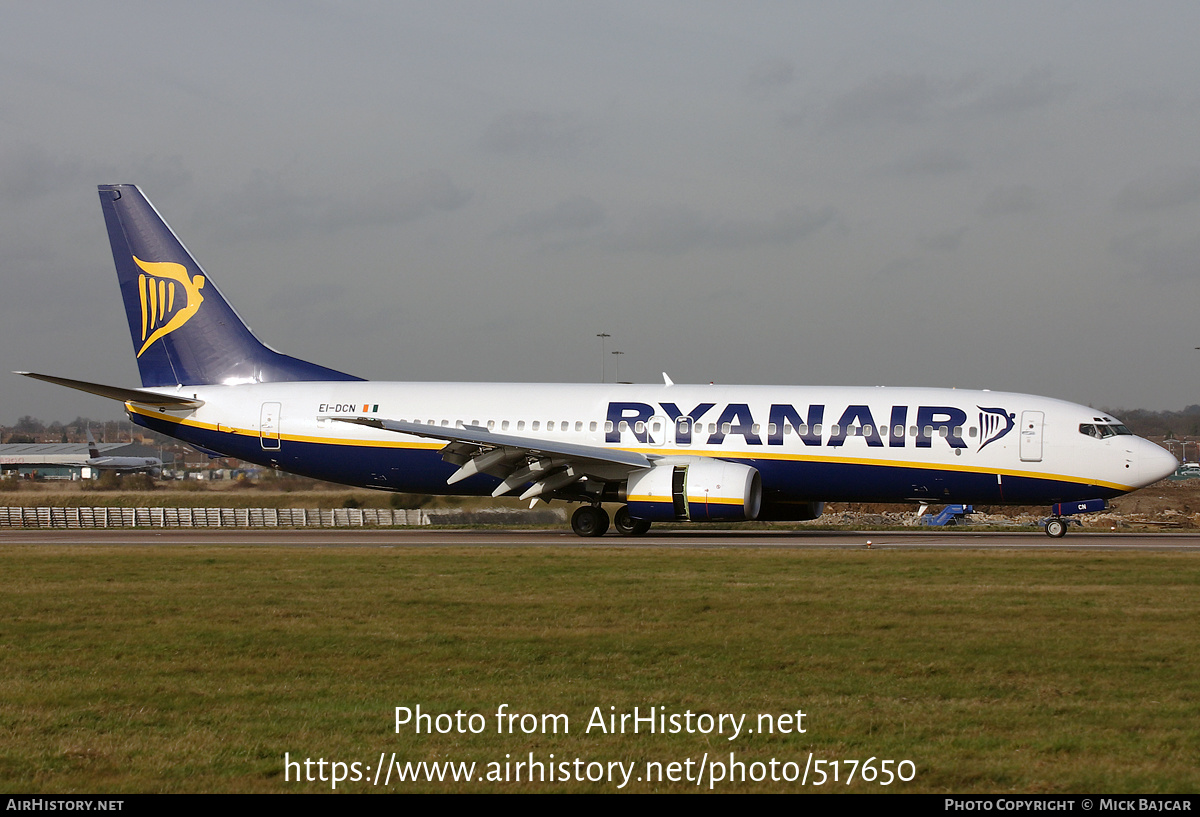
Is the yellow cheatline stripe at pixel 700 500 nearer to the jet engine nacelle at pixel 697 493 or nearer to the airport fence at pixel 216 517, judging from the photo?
the jet engine nacelle at pixel 697 493

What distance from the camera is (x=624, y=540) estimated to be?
2803 cm

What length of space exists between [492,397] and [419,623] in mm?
18230

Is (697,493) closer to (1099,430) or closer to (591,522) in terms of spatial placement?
(591,522)

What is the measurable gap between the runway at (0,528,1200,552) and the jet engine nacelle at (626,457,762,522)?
0.66 meters

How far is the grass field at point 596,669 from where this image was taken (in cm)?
755

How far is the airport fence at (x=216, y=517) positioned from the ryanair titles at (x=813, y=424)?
12121 mm

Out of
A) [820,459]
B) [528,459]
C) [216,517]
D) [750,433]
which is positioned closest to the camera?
[820,459]

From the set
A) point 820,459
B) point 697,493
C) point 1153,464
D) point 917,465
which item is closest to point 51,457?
point 697,493

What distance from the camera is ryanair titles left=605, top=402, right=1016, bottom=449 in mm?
28250

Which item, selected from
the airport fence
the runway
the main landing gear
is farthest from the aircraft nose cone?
the airport fence

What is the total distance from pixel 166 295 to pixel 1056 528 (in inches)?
983

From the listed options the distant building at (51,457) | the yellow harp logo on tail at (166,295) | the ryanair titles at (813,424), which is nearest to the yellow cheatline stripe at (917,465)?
the ryanair titles at (813,424)

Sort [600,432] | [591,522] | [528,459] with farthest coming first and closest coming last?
[600,432] < [591,522] < [528,459]
